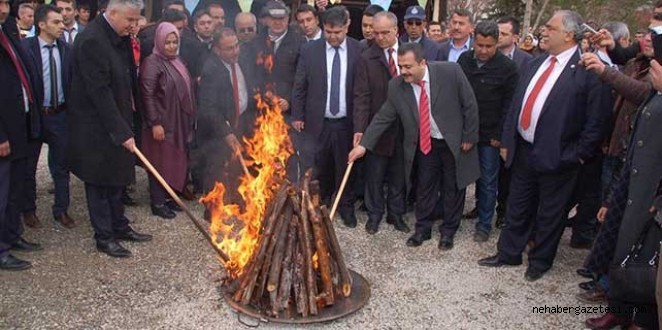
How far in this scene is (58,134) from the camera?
239 inches

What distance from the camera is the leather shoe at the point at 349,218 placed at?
21.4ft

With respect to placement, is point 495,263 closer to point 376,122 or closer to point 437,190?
point 437,190

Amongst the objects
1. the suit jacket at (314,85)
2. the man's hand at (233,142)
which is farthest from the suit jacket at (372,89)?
the man's hand at (233,142)

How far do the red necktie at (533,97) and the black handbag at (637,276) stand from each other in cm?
152

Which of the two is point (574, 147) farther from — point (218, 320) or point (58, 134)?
point (58, 134)

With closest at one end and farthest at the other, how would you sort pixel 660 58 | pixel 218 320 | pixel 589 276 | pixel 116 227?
pixel 660 58
pixel 218 320
pixel 589 276
pixel 116 227

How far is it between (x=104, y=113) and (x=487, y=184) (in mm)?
4072

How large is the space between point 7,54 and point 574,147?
513cm

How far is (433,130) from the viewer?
580cm

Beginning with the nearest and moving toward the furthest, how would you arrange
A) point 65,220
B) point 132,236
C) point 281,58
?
point 132,236 → point 65,220 → point 281,58

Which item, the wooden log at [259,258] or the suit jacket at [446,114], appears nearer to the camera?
the wooden log at [259,258]

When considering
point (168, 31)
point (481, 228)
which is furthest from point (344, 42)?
point (481, 228)

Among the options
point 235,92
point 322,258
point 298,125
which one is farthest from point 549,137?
point 235,92

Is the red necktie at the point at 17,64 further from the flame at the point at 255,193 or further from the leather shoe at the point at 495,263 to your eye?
the leather shoe at the point at 495,263
